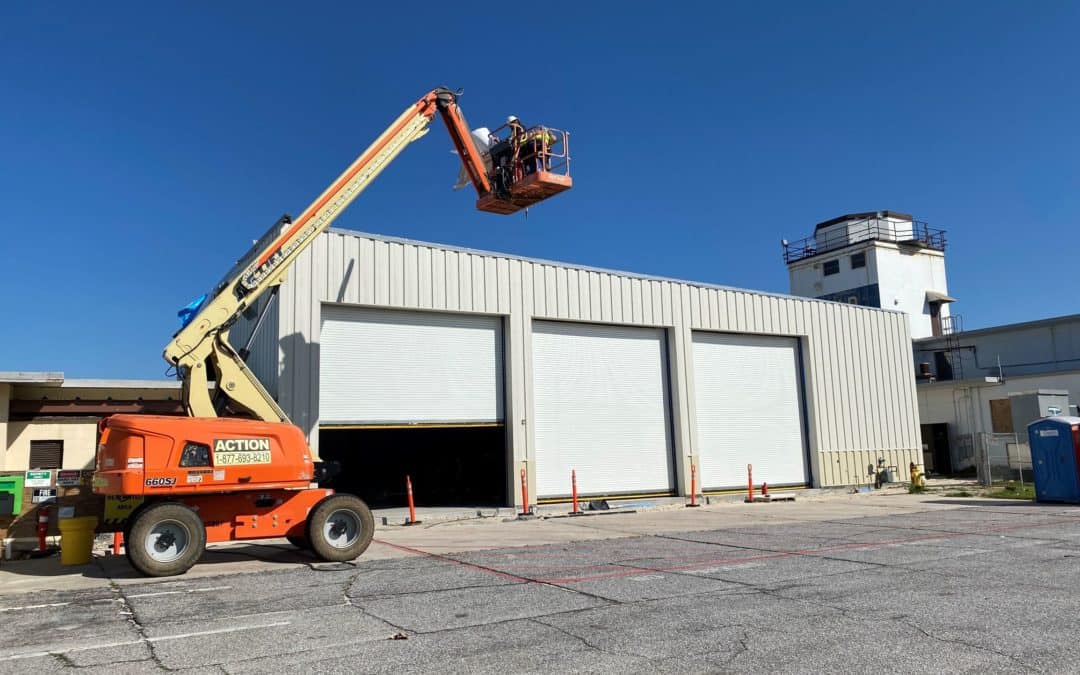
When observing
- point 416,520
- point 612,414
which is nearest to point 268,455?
point 416,520

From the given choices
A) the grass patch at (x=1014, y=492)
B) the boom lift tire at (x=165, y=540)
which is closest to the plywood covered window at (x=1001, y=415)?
the grass patch at (x=1014, y=492)

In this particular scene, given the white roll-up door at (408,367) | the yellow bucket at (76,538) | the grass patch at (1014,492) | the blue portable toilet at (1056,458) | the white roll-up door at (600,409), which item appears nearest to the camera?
the yellow bucket at (76,538)

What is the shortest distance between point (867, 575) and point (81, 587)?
1031cm

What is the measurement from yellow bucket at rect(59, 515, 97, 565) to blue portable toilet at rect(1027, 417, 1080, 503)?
22.2 meters

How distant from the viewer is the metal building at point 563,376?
19828 millimetres

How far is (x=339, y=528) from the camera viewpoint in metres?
12.9

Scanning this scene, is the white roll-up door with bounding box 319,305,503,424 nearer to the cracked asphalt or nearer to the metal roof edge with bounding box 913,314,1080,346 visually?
the cracked asphalt

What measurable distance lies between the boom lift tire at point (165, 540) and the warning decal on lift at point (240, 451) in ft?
2.91

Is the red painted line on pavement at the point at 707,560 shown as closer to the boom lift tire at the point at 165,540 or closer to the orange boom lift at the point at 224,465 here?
the orange boom lift at the point at 224,465

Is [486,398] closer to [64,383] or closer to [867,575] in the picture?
[64,383]

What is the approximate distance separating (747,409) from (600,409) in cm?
590

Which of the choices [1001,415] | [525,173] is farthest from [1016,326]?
[525,173]

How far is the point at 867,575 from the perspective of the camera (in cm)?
1027

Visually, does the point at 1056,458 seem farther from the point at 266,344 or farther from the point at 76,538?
the point at 76,538
